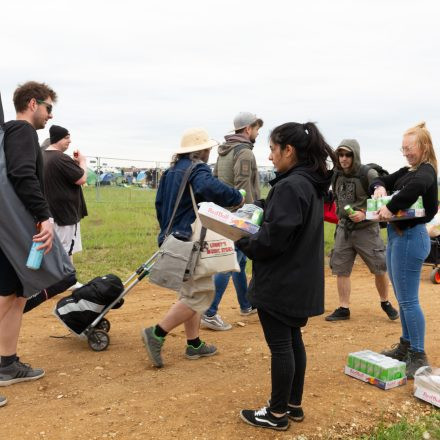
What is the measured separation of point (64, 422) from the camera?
347 cm

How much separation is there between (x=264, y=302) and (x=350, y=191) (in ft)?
10.6

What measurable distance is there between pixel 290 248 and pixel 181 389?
1587 millimetres

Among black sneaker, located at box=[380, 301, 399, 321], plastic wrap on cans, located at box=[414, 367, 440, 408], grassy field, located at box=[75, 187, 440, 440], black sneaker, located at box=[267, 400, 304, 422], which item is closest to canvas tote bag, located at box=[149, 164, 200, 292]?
black sneaker, located at box=[267, 400, 304, 422]

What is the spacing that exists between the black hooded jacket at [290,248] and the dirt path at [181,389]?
0.89 metres

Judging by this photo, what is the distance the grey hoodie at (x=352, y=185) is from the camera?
591cm

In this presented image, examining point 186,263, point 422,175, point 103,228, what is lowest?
point 103,228

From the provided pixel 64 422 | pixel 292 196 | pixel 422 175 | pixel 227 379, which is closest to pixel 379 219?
pixel 422 175

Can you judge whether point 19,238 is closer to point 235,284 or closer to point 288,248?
point 288,248

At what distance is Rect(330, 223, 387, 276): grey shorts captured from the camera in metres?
6.10

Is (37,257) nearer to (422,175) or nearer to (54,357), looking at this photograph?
(54,357)

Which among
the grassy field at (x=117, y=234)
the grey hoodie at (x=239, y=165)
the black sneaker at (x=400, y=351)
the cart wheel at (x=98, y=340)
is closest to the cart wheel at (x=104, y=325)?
the cart wheel at (x=98, y=340)

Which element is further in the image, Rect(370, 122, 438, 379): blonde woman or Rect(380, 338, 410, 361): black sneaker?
Rect(380, 338, 410, 361): black sneaker

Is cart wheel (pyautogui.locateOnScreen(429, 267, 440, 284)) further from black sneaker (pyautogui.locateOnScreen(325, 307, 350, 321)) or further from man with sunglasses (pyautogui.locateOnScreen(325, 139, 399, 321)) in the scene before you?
black sneaker (pyautogui.locateOnScreen(325, 307, 350, 321))

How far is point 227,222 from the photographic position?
3.26m
